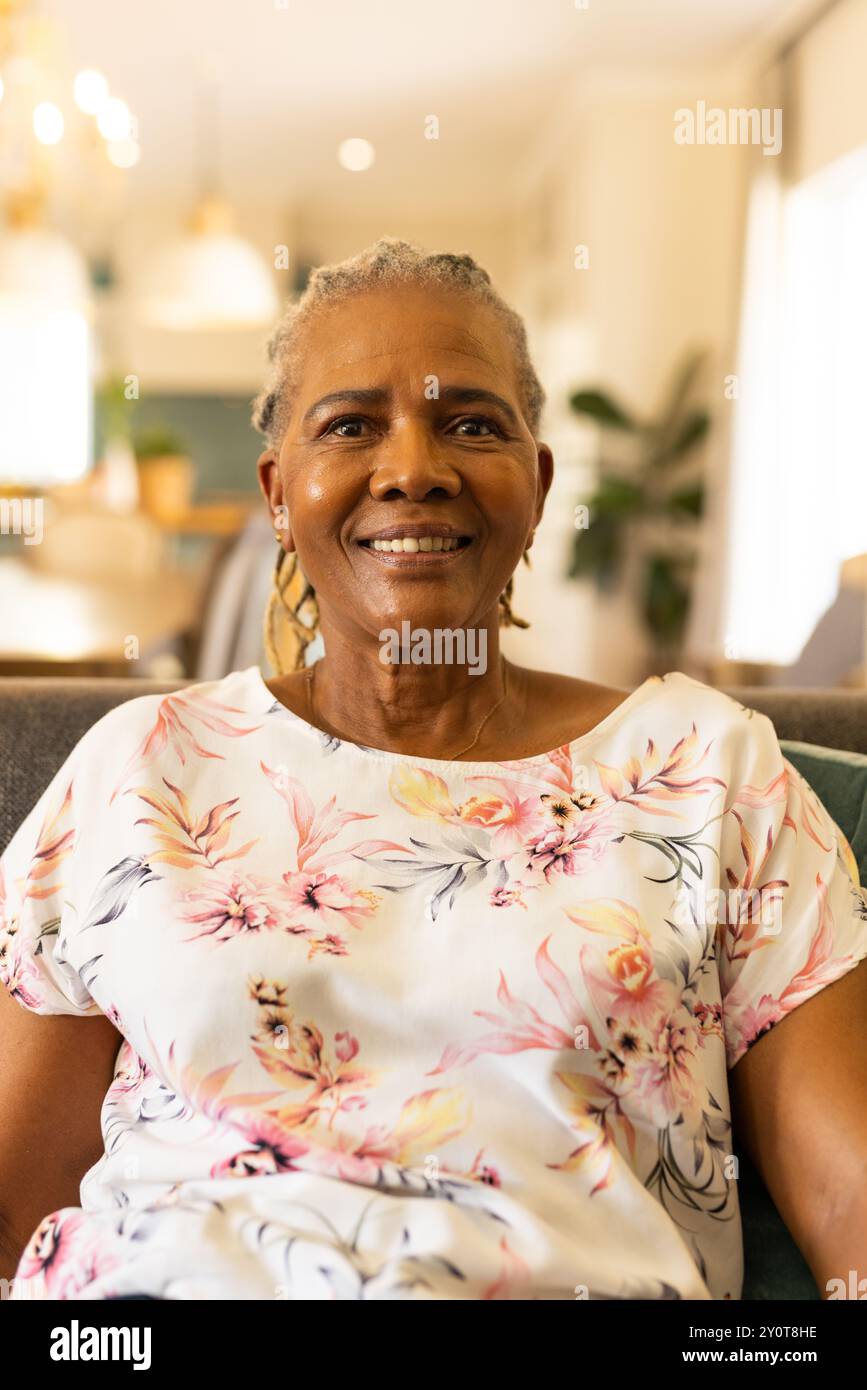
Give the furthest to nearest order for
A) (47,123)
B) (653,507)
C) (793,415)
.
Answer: (653,507) < (793,415) < (47,123)

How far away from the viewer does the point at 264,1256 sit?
87 cm

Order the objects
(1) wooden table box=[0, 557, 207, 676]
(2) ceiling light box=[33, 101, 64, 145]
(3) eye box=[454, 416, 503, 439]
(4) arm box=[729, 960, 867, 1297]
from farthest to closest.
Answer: (2) ceiling light box=[33, 101, 64, 145]
(1) wooden table box=[0, 557, 207, 676]
(3) eye box=[454, 416, 503, 439]
(4) arm box=[729, 960, 867, 1297]

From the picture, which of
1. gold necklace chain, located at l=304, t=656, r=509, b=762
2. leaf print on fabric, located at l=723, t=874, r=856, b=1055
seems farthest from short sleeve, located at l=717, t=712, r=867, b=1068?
gold necklace chain, located at l=304, t=656, r=509, b=762

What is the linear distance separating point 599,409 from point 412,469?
5.26m

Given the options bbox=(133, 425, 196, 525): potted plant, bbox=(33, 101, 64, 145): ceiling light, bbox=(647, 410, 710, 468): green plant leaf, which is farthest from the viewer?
bbox=(133, 425, 196, 525): potted plant

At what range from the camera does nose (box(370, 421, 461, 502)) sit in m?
1.12

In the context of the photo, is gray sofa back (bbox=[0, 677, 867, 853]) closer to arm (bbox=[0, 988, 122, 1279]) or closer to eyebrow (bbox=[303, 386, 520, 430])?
arm (bbox=[0, 988, 122, 1279])

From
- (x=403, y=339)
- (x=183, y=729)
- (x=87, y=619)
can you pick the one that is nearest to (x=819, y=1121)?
(x=183, y=729)

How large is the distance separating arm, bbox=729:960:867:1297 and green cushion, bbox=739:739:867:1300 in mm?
41

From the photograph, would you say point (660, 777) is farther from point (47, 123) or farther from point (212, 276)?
point (212, 276)

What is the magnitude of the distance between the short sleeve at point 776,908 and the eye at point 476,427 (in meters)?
0.35

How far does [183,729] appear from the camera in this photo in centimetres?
114

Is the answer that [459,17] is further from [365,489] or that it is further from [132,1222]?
[132,1222]
